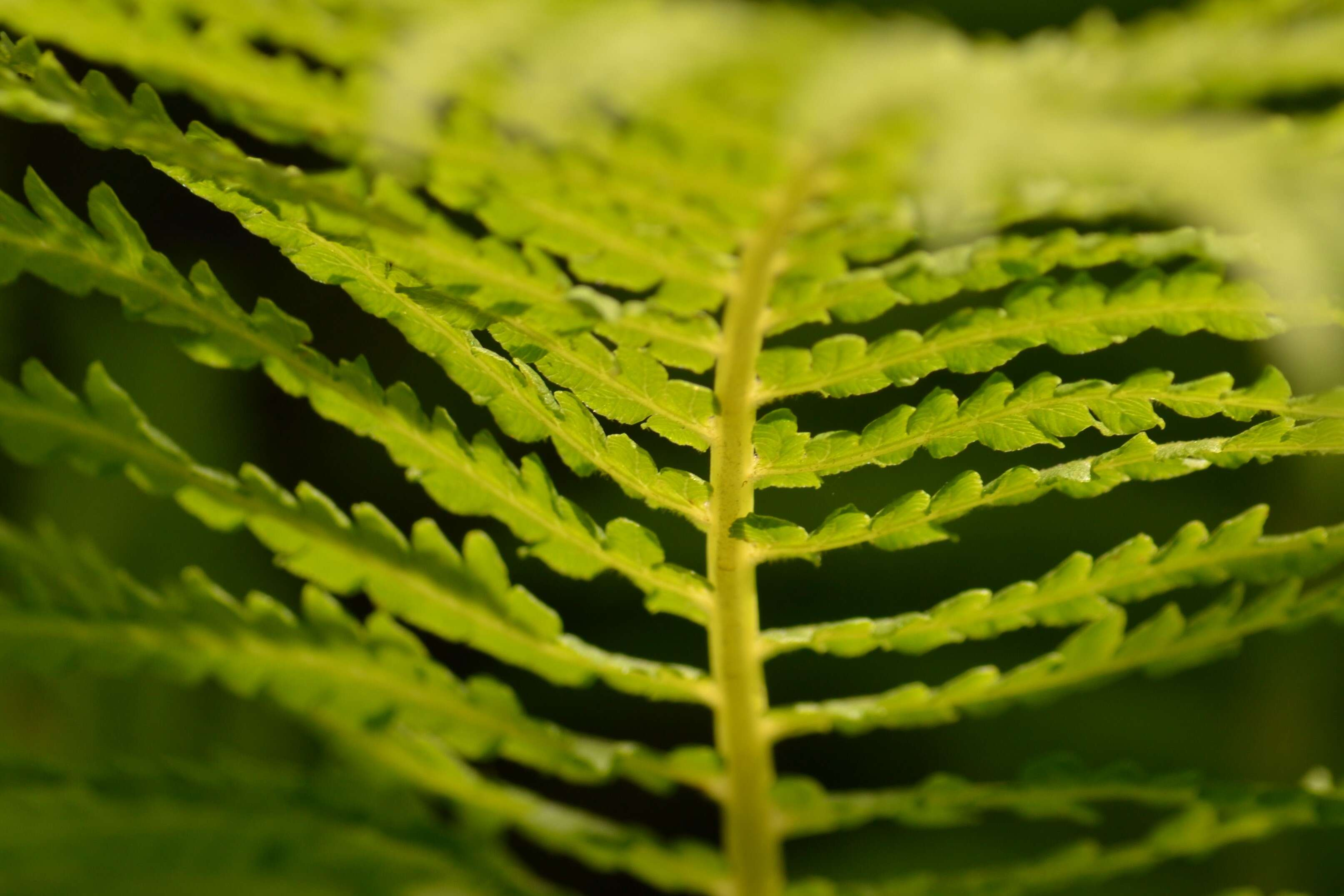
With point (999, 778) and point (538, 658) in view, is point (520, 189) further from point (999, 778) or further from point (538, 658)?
point (999, 778)

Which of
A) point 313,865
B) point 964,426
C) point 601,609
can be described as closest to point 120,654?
point 313,865

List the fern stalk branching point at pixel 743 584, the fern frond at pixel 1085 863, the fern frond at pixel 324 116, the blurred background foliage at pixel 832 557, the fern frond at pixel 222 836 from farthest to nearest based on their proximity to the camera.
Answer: the blurred background foliage at pixel 832 557
the fern frond at pixel 1085 863
the fern frond at pixel 222 836
the fern stalk branching point at pixel 743 584
the fern frond at pixel 324 116

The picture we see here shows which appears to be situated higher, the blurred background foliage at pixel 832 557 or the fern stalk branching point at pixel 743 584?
the blurred background foliage at pixel 832 557

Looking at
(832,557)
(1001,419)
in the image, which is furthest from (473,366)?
(832,557)

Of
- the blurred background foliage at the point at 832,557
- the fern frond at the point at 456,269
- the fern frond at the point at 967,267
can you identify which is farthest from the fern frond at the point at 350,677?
the blurred background foliage at the point at 832,557

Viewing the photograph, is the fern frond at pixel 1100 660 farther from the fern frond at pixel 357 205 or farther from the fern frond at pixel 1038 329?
the fern frond at pixel 357 205

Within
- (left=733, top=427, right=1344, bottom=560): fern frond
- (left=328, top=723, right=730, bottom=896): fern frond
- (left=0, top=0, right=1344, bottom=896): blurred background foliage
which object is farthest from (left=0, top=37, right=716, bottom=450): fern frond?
(left=0, top=0, right=1344, bottom=896): blurred background foliage

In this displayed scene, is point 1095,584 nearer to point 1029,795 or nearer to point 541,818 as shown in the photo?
point 1029,795
